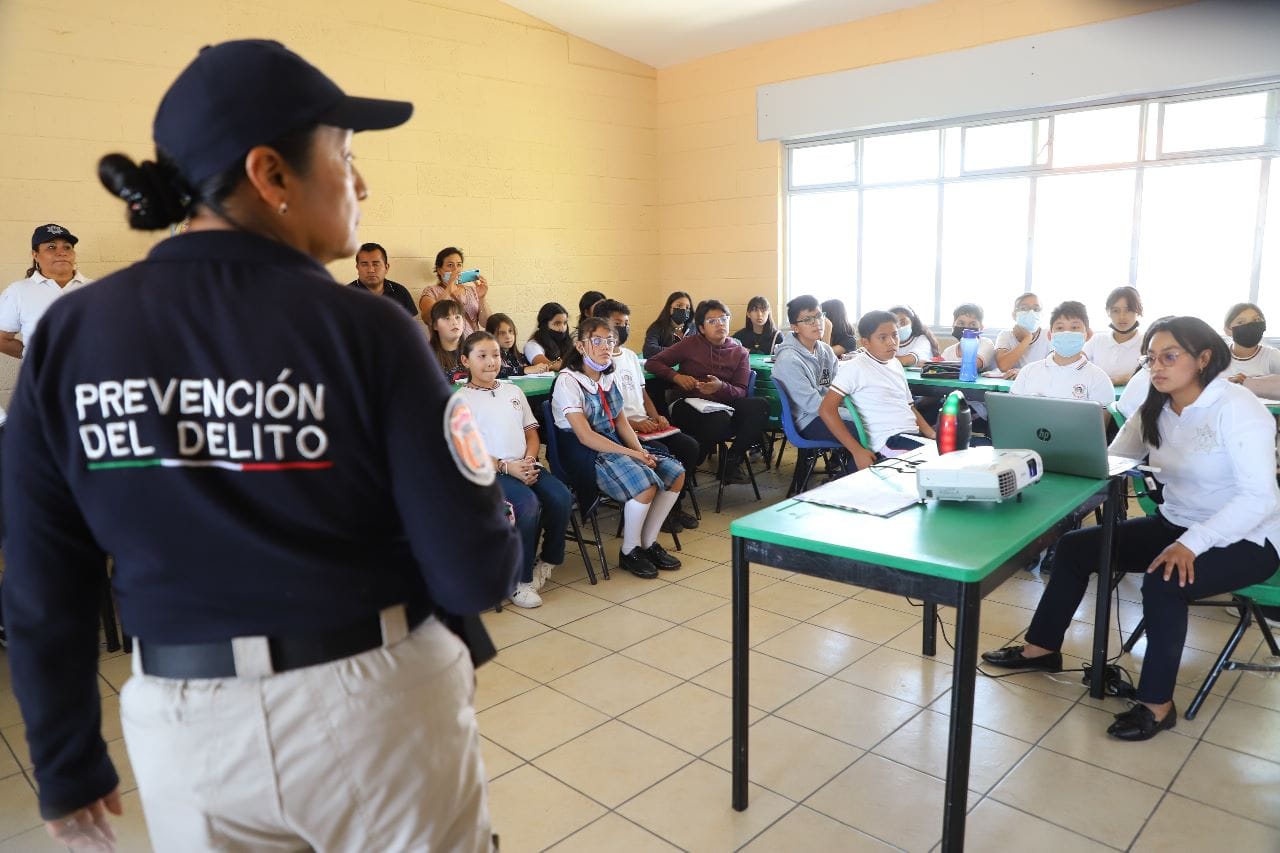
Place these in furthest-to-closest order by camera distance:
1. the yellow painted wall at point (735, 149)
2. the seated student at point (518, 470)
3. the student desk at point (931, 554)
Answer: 1. the yellow painted wall at point (735, 149)
2. the seated student at point (518, 470)
3. the student desk at point (931, 554)

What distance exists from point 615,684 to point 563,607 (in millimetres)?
775

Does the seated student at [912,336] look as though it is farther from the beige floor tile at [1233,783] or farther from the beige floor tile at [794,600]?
the beige floor tile at [1233,783]

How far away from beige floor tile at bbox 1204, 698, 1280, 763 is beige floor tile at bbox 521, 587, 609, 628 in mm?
2089

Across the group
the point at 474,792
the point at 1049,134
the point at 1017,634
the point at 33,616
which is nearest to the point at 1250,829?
the point at 1017,634

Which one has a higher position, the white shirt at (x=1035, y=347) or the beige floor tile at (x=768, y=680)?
the white shirt at (x=1035, y=347)

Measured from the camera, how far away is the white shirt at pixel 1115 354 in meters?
4.62

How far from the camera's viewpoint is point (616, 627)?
10.9 feet

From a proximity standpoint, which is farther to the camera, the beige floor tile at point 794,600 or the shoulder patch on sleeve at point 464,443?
the beige floor tile at point 794,600

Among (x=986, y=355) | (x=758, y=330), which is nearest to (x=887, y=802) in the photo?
(x=986, y=355)

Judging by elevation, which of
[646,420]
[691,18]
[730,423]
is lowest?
[730,423]

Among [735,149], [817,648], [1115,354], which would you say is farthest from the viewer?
[735,149]

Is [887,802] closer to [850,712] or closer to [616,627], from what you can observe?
[850,712]

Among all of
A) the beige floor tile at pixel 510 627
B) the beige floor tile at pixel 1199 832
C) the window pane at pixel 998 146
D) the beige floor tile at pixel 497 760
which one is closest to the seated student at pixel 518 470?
the beige floor tile at pixel 510 627

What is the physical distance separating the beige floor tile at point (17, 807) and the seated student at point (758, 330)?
4.81 meters
